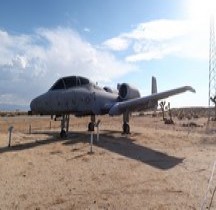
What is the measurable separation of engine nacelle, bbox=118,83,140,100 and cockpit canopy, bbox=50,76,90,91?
496 centimetres

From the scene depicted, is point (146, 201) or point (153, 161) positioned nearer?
point (146, 201)

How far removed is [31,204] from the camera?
26.8ft

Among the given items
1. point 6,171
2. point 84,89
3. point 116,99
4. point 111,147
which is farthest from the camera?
point 116,99

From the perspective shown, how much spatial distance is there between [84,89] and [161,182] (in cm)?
1358

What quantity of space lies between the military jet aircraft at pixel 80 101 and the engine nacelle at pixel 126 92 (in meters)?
1.03

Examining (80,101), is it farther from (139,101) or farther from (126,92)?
(126,92)

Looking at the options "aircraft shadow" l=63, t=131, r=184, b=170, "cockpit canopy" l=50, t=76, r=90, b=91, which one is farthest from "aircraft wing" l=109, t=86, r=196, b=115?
"aircraft shadow" l=63, t=131, r=184, b=170

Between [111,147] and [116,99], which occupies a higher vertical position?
[116,99]

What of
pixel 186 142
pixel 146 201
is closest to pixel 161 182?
pixel 146 201

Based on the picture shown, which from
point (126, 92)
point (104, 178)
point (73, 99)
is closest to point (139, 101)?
point (126, 92)

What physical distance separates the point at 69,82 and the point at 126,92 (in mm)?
6621

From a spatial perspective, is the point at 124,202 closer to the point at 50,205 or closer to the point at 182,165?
the point at 50,205

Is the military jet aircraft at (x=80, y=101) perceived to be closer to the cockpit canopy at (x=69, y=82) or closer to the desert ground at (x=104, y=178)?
the cockpit canopy at (x=69, y=82)

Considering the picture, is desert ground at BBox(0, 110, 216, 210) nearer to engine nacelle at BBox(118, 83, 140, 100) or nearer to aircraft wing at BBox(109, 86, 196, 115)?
aircraft wing at BBox(109, 86, 196, 115)
